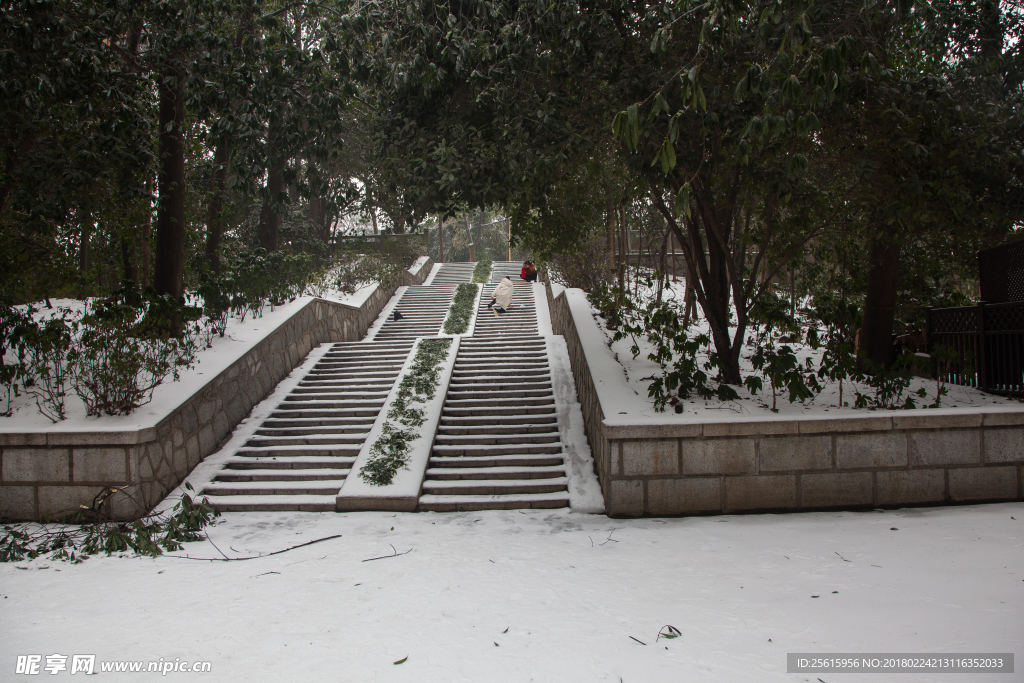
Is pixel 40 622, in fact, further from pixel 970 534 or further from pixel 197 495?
pixel 970 534

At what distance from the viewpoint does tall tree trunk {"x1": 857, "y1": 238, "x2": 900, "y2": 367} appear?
26.0ft

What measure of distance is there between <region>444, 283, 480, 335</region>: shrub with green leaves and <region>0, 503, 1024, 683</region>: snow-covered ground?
8759mm

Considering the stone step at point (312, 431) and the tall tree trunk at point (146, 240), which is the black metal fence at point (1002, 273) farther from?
the tall tree trunk at point (146, 240)

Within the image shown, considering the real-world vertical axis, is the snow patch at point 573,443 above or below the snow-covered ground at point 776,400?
below

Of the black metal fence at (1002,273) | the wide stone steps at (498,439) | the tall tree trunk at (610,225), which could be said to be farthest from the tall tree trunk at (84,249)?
the black metal fence at (1002,273)

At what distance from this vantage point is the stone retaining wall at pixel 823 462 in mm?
5766

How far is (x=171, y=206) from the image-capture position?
8703mm

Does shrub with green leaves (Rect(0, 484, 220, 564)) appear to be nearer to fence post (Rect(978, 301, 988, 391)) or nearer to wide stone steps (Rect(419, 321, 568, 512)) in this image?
wide stone steps (Rect(419, 321, 568, 512))

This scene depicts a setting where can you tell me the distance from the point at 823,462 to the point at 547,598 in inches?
121

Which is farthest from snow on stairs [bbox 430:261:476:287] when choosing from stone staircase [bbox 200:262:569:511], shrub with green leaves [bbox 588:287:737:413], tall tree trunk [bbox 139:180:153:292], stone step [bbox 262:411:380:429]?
shrub with green leaves [bbox 588:287:737:413]

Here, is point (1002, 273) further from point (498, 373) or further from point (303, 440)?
point (303, 440)

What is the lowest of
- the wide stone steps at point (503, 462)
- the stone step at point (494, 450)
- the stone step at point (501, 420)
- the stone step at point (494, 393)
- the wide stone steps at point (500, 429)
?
the wide stone steps at point (503, 462)

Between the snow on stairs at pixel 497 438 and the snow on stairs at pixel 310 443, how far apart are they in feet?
3.40

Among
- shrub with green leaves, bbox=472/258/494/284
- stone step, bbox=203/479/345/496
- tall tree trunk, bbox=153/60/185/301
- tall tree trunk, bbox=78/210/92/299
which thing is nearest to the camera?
stone step, bbox=203/479/345/496
